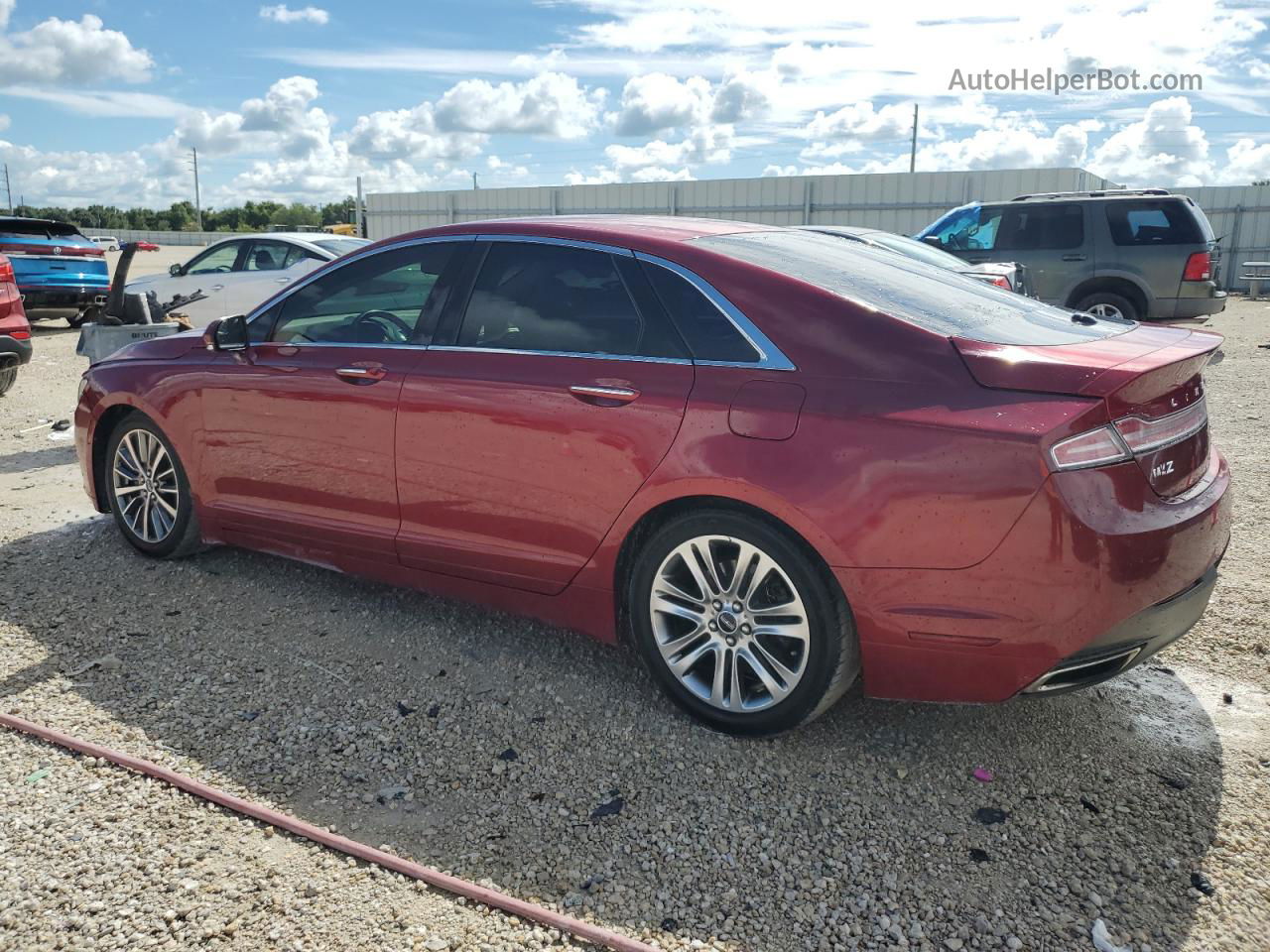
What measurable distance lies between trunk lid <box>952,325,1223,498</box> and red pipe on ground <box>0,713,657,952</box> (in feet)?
5.78

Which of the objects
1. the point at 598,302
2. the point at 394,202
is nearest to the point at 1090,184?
the point at 394,202

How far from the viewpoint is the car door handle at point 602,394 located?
336 centimetres

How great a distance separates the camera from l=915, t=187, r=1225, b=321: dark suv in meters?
12.3

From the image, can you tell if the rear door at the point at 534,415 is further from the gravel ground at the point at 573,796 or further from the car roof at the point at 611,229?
the gravel ground at the point at 573,796

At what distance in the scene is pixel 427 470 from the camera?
388cm

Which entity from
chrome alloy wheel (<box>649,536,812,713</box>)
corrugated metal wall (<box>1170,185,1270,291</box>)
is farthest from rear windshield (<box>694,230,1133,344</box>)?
corrugated metal wall (<box>1170,185,1270,291</box>)

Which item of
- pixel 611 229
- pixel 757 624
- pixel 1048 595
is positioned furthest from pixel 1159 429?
pixel 611 229

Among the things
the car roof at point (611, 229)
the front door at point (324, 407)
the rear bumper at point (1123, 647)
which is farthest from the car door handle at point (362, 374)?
the rear bumper at point (1123, 647)

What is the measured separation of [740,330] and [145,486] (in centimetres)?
328

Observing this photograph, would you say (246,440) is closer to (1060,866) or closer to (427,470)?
(427,470)

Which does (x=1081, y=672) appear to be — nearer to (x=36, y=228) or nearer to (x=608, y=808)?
(x=608, y=808)

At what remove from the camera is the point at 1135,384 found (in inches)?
112

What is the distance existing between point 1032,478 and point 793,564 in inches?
28.4

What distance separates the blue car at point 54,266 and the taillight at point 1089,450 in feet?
48.5
